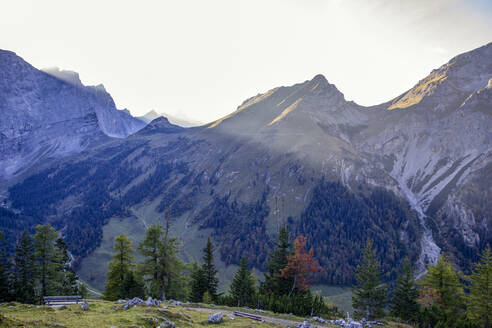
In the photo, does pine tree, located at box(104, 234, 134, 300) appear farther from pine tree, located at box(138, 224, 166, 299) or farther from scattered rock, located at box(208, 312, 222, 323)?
scattered rock, located at box(208, 312, 222, 323)

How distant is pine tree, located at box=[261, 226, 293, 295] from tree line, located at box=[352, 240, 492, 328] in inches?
621

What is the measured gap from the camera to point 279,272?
4888cm

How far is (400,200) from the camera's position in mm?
185625

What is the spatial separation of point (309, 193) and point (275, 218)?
Result: 31.0 m

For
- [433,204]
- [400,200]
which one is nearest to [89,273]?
[400,200]

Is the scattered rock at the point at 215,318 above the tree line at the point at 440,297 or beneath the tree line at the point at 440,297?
above

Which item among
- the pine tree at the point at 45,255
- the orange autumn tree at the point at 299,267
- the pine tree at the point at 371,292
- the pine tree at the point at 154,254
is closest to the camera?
the pine tree at the point at 154,254

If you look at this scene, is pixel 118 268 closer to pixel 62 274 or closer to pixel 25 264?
pixel 62 274

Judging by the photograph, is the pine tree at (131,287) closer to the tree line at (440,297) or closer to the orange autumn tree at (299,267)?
the orange autumn tree at (299,267)

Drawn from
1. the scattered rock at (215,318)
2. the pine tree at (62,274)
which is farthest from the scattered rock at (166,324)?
the pine tree at (62,274)

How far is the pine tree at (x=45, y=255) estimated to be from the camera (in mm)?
46875

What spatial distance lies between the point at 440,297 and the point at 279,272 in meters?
28.5

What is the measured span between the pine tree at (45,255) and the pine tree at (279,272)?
38349mm

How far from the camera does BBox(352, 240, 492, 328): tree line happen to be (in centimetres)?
3884
